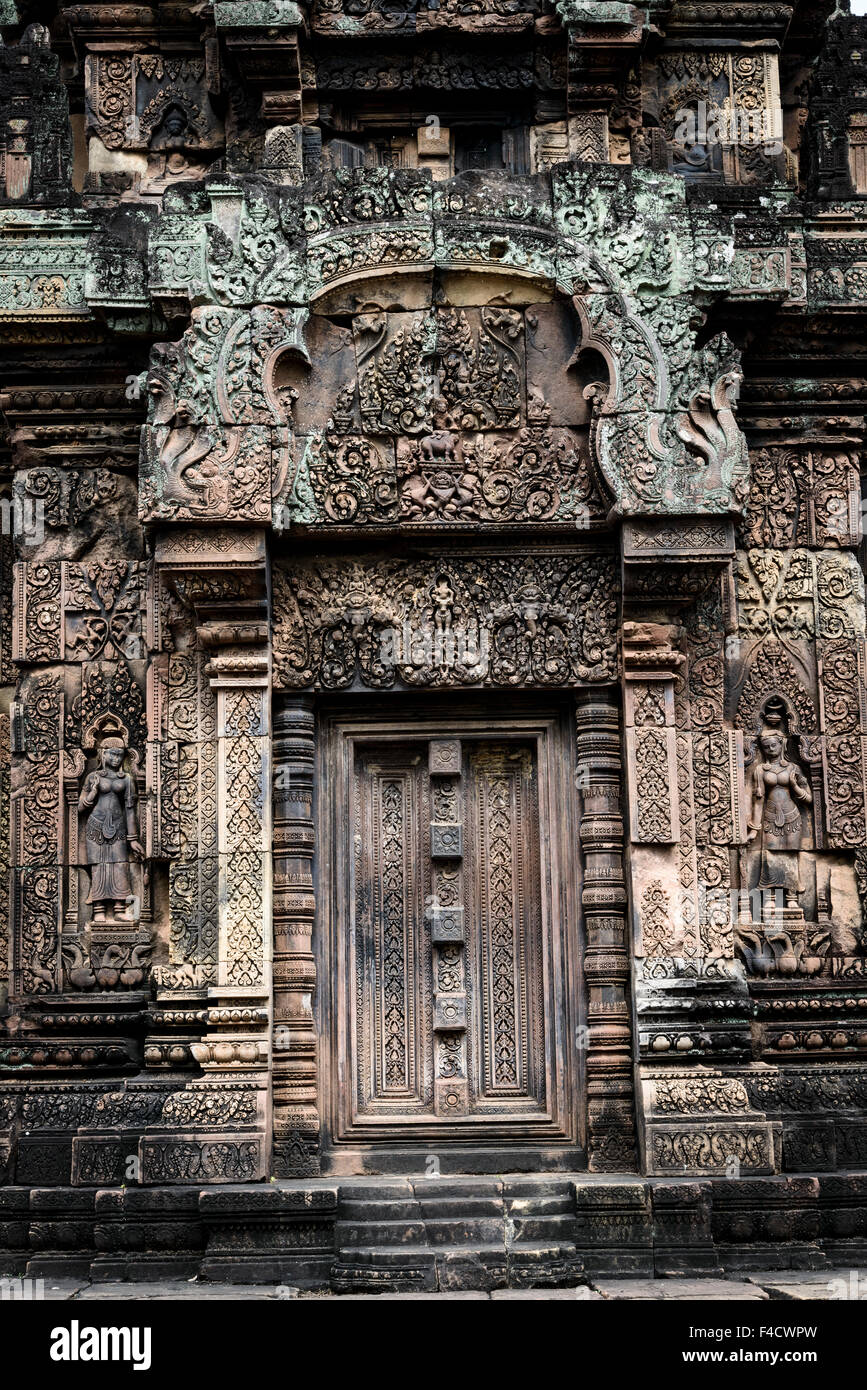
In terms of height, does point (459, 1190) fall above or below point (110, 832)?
below

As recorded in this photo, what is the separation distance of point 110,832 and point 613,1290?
12.5 ft

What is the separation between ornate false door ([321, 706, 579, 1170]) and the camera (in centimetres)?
966

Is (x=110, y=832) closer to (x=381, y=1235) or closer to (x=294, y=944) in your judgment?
(x=294, y=944)

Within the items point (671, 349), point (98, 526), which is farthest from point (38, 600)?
point (671, 349)

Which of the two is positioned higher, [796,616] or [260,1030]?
[796,616]

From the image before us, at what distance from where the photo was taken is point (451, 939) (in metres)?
9.69

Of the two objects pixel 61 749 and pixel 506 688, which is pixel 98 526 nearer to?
pixel 61 749

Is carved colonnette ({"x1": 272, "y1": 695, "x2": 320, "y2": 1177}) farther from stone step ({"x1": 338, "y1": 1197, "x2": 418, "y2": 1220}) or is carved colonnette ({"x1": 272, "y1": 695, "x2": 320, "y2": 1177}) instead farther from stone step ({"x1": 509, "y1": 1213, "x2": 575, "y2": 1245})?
stone step ({"x1": 509, "y1": 1213, "x2": 575, "y2": 1245})

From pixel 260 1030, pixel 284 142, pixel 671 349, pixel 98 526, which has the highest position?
pixel 284 142

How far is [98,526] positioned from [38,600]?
22.6 inches

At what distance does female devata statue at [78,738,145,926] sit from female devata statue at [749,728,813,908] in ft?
12.0

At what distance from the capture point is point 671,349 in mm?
9570

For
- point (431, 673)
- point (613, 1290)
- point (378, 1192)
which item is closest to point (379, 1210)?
point (378, 1192)

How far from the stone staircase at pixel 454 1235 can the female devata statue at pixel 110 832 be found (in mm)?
2150
